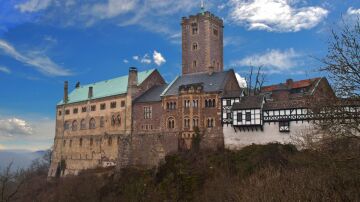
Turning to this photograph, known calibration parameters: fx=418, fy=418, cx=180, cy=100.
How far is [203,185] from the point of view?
4553cm

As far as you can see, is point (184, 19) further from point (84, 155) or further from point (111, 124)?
point (84, 155)

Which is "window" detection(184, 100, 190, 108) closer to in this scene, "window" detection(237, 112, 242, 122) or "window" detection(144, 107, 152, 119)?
"window" detection(144, 107, 152, 119)

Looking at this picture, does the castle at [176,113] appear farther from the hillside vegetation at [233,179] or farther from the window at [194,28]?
the hillside vegetation at [233,179]

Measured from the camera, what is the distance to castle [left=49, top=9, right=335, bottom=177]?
166 feet

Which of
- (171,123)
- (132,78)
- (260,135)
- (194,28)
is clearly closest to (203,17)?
(194,28)

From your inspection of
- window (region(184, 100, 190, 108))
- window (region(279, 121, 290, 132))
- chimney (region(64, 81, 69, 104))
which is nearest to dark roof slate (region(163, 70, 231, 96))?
window (region(184, 100, 190, 108))

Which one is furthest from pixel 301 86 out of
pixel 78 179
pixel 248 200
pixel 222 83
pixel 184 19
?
pixel 248 200

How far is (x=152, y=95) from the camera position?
205ft

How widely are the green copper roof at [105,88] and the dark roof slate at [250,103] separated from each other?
19.0m

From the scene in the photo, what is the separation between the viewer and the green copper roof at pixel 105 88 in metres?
66.8

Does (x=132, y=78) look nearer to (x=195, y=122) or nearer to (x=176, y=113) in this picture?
(x=176, y=113)

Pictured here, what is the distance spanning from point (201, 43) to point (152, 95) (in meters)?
13.6

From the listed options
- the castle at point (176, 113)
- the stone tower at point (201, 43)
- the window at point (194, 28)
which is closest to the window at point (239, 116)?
the castle at point (176, 113)

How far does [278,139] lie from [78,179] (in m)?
31.2
